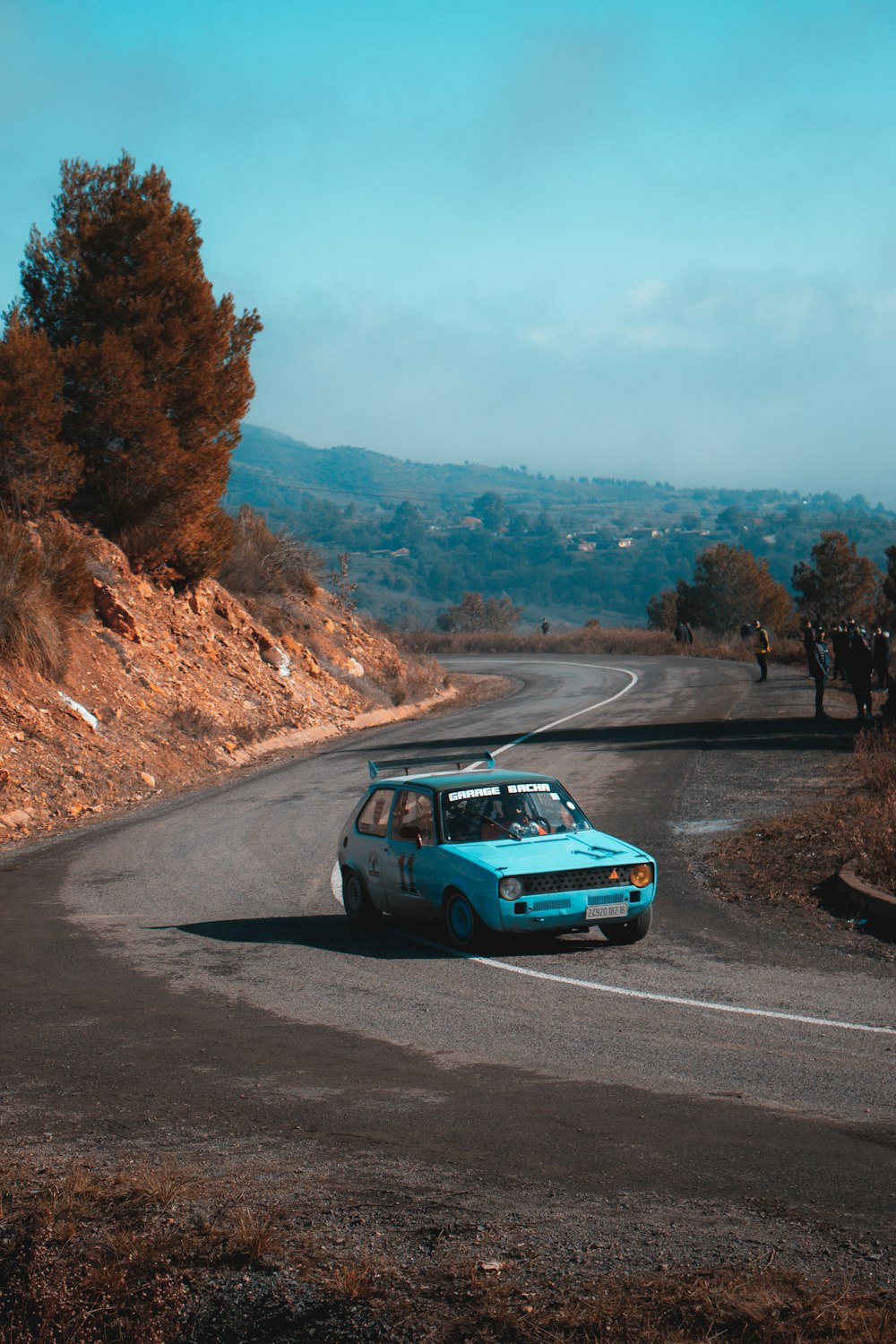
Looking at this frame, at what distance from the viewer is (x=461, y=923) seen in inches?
415

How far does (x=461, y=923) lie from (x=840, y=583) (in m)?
70.7

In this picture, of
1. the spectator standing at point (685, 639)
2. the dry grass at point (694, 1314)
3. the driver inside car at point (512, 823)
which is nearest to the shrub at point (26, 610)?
the driver inside car at point (512, 823)

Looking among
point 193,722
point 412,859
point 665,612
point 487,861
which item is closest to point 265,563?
point 193,722

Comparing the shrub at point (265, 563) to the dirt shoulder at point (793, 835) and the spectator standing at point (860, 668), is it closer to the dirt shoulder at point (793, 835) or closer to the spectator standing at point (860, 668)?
the dirt shoulder at point (793, 835)

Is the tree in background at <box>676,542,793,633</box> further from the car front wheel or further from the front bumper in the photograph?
the front bumper

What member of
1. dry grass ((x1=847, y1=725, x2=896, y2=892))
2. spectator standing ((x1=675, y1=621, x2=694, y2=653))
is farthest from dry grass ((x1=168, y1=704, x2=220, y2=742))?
spectator standing ((x1=675, y1=621, x2=694, y2=653))

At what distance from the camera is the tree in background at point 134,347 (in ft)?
90.8

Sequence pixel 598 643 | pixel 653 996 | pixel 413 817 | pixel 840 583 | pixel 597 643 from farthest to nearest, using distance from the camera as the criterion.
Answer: pixel 840 583, pixel 597 643, pixel 598 643, pixel 413 817, pixel 653 996

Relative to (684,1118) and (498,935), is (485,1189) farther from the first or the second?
(498,935)

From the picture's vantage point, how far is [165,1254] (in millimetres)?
4969

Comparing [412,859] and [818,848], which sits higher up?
[412,859]

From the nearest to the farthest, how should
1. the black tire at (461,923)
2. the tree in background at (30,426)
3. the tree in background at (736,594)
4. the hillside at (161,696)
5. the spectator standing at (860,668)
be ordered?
the black tire at (461,923) < the hillside at (161,696) < the tree in background at (30,426) < the spectator standing at (860,668) < the tree in background at (736,594)

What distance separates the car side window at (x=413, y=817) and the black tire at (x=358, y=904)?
73 centimetres

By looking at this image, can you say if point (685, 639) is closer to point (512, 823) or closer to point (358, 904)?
point (358, 904)
